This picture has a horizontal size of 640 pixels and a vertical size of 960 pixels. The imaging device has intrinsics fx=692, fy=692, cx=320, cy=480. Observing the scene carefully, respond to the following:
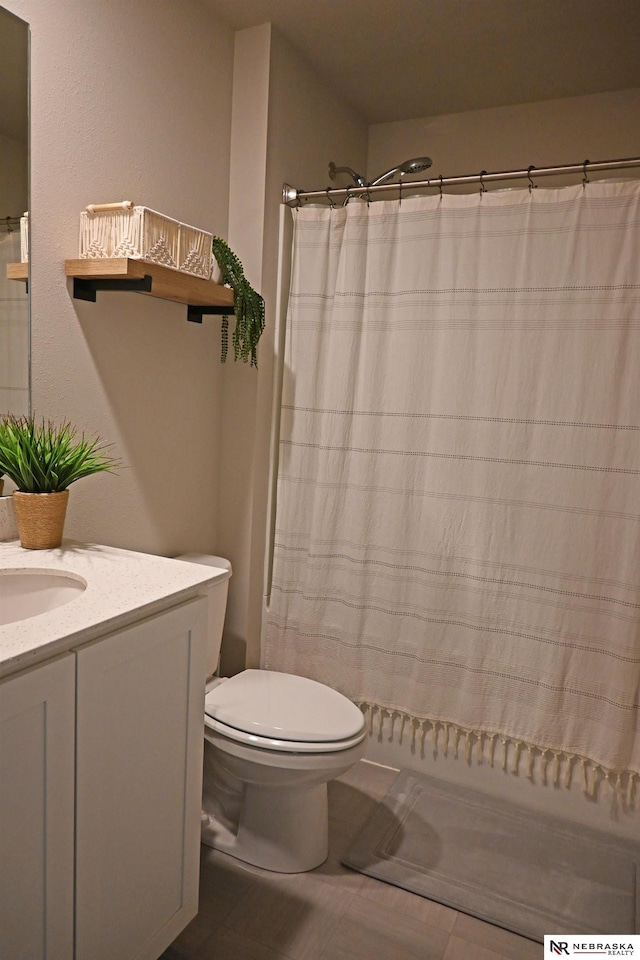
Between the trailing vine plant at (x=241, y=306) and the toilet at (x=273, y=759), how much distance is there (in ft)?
2.42

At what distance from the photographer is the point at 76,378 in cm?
178

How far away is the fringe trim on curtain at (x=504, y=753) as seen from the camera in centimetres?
208

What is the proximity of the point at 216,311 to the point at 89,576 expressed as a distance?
1.03 meters

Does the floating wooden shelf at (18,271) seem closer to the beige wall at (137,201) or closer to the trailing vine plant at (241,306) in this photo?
the beige wall at (137,201)

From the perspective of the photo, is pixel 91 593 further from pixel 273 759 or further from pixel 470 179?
pixel 470 179

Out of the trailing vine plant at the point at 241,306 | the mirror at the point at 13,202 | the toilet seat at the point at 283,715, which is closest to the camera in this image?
the mirror at the point at 13,202

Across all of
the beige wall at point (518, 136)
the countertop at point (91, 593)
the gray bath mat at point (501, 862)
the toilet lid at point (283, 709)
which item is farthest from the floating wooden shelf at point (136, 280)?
the gray bath mat at point (501, 862)

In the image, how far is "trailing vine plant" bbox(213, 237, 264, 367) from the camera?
6.73 feet

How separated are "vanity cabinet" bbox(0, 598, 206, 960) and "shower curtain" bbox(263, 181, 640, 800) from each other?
0.98 m

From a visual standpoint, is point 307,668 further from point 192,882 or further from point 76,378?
point 76,378

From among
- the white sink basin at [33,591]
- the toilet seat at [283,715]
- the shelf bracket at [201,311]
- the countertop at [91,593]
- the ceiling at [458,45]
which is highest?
the ceiling at [458,45]

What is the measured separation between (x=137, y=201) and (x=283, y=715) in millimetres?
1470

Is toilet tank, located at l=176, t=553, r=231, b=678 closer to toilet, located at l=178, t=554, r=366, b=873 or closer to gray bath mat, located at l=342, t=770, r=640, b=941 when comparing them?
toilet, located at l=178, t=554, r=366, b=873

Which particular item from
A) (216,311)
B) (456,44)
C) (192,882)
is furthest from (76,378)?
(456,44)
